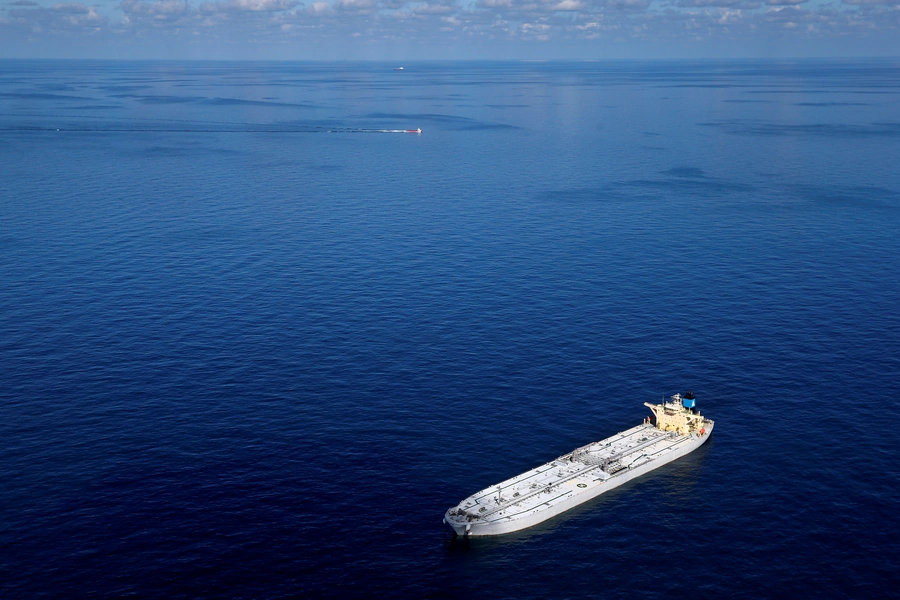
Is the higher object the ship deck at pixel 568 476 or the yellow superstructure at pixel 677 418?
the yellow superstructure at pixel 677 418

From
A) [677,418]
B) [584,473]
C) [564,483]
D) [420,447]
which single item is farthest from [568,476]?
[677,418]

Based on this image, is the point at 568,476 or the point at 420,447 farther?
the point at 420,447

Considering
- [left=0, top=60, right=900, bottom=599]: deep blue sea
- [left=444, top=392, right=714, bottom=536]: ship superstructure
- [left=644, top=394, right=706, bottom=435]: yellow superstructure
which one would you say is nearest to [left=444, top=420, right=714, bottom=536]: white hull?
[left=444, top=392, right=714, bottom=536]: ship superstructure

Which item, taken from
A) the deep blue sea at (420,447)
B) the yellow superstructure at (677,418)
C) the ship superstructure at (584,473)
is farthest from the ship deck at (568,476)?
the deep blue sea at (420,447)

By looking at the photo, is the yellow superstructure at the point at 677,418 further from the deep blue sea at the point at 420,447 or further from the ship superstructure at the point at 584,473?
the deep blue sea at the point at 420,447

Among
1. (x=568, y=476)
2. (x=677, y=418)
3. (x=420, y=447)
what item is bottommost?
(x=420, y=447)

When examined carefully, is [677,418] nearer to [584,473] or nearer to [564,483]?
[584,473]

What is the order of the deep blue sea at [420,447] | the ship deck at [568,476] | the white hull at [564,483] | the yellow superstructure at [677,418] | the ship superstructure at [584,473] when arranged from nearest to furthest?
1. the deep blue sea at [420,447]
2. the white hull at [564,483]
3. the ship superstructure at [584,473]
4. the ship deck at [568,476]
5. the yellow superstructure at [677,418]
